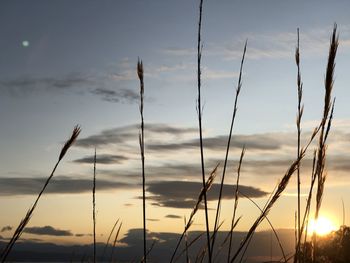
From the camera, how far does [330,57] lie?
106 inches

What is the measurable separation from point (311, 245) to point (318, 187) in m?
0.43

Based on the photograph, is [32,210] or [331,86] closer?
[32,210]

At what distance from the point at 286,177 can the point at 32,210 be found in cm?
129

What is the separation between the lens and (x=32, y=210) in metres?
2.16

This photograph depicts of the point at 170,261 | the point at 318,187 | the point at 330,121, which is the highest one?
the point at 330,121

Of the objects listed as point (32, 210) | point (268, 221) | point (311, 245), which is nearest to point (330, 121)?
point (311, 245)

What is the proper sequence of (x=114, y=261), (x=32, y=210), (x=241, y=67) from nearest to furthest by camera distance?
1. (x=32, y=210)
2. (x=241, y=67)
3. (x=114, y=261)

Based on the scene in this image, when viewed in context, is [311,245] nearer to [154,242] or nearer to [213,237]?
[213,237]

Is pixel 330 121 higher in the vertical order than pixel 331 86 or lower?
lower

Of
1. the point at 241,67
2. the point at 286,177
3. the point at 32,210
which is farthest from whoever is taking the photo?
the point at 241,67

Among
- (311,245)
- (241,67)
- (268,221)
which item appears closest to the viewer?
(241,67)

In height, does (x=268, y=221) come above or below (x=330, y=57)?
below

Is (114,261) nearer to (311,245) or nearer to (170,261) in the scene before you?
(170,261)

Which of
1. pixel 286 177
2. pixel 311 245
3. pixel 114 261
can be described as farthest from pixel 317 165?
pixel 114 261
